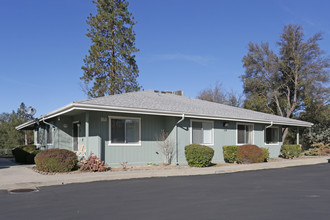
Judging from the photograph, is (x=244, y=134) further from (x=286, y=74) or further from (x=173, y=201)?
(x=286, y=74)

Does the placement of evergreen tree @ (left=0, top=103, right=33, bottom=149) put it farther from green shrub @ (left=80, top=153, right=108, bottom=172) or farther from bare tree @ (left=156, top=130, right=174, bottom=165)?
green shrub @ (left=80, top=153, right=108, bottom=172)

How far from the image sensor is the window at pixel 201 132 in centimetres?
1657

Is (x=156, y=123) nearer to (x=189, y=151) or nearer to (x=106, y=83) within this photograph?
(x=189, y=151)

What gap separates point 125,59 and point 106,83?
2872mm

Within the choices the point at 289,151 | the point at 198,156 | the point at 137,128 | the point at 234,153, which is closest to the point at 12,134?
the point at 137,128

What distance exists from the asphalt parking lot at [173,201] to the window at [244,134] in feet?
29.2

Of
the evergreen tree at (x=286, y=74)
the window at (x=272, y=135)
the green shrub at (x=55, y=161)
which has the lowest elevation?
the green shrub at (x=55, y=161)

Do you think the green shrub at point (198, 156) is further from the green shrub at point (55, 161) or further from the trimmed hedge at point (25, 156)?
the trimmed hedge at point (25, 156)

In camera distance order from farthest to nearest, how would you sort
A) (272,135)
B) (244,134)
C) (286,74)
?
1. (286,74)
2. (272,135)
3. (244,134)

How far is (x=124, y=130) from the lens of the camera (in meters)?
14.9

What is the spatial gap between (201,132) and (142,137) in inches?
133

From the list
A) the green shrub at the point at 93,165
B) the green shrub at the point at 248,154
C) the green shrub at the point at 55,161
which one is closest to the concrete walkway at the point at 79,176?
the green shrub at the point at 55,161

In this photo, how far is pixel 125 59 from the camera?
29.5 meters

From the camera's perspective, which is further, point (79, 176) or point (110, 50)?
point (110, 50)
